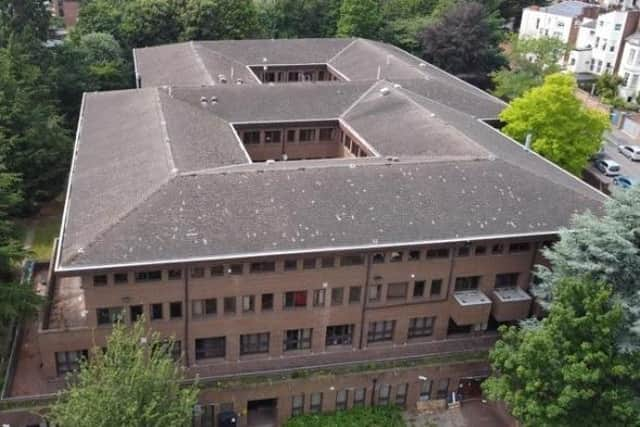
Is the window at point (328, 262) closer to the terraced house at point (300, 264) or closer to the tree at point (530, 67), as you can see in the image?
the terraced house at point (300, 264)

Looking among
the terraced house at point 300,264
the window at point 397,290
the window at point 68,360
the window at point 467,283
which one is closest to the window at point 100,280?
the terraced house at point 300,264

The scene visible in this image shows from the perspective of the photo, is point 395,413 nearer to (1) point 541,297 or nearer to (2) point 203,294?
(1) point 541,297

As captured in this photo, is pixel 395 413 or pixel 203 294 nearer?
pixel 203 294

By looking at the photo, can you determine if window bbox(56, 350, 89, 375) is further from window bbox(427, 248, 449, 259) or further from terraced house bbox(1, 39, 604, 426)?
window bbox(427, 248, 449, 259)

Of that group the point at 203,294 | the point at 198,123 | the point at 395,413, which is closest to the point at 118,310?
the point at 203,294

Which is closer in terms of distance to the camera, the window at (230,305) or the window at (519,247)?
the window at (230,305)

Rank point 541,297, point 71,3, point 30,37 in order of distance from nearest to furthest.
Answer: point 541,297
point 30,37
point 71,3

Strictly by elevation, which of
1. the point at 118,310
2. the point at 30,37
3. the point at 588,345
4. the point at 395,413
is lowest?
the point at 395,413

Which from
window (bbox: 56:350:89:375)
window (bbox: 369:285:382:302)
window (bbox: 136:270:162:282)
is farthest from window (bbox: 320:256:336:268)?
window (bbox: 56:350:89:375)
